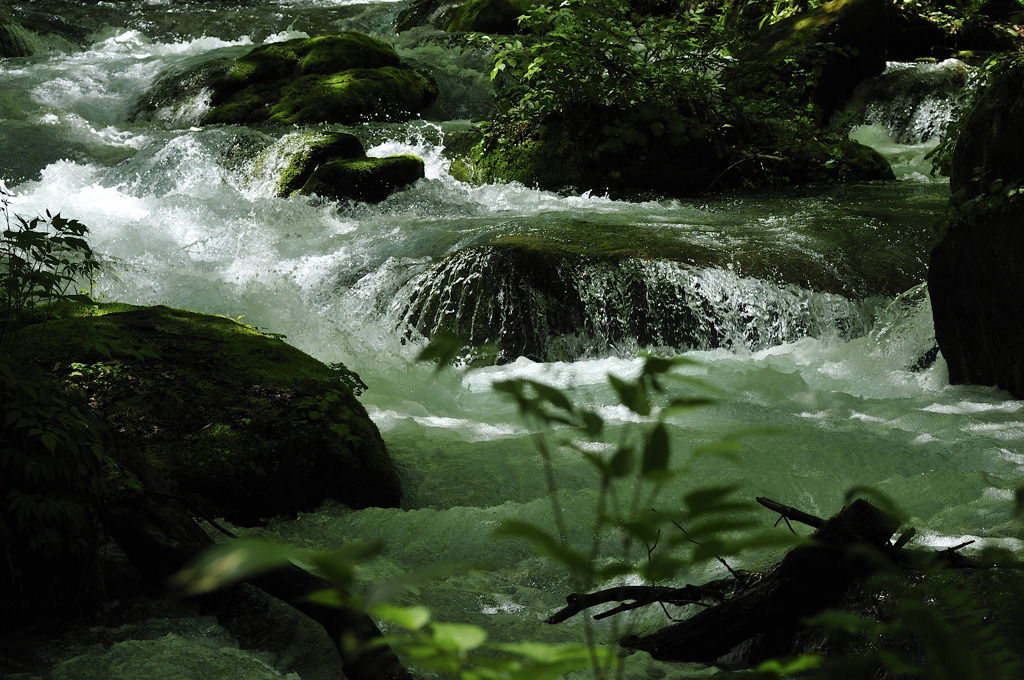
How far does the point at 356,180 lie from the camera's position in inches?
372

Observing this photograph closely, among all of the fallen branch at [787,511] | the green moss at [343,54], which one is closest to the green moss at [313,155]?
the green moss at [343,54]

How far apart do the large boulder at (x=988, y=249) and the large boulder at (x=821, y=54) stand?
21.2 feet

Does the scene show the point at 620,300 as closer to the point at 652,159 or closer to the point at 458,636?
the point at 652,159

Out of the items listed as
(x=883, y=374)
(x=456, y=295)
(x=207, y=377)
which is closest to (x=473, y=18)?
(x=456, y=295)

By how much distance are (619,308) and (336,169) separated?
428 cm

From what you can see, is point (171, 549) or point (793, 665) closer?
point (793, 665)

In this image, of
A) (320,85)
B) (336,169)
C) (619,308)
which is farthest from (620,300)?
(320,85)

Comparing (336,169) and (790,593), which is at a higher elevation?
(336,169)

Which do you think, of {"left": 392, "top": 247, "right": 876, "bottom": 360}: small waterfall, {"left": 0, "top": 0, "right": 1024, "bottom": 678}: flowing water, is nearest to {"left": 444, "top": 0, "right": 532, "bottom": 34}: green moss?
{"left": 0, "top": 0, "right": 1024, "bottom": 678}: flowing water

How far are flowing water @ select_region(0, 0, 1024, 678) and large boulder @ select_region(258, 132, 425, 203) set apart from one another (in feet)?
0.71

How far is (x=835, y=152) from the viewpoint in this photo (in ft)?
33.2

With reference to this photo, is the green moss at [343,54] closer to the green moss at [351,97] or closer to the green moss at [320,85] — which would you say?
the green moss at [320,85]

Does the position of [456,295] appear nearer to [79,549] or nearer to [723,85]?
[79,549]

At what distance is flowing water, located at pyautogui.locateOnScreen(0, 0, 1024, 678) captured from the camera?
3117 millimetres
